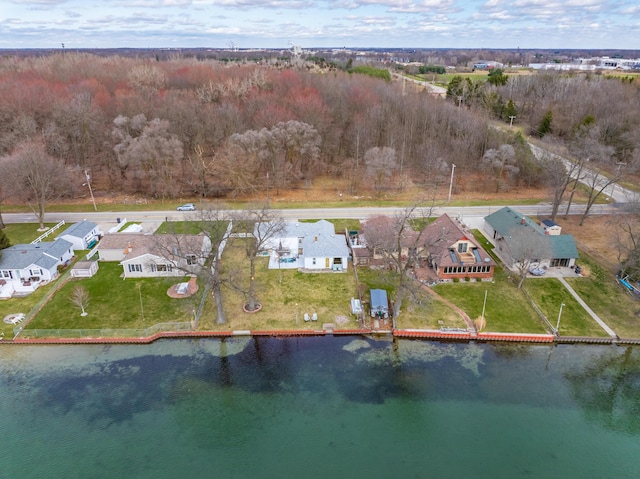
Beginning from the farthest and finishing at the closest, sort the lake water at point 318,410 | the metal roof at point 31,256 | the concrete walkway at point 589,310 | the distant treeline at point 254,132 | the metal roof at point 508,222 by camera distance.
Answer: the distant treeline at point 254,132, the metal roof at point 508,222, the metal roof at point 31,256, the concrete walkway at point 589,310, the lake water at point 318,410

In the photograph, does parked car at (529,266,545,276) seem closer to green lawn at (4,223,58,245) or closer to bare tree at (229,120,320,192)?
bare tree at (229,120,320,192)

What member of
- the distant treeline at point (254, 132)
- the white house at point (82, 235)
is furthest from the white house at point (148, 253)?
the distant treeline at point (254, 132)

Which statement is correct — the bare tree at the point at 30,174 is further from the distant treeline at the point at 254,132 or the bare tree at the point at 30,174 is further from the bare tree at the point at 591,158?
the bare tree at the point at 591,158

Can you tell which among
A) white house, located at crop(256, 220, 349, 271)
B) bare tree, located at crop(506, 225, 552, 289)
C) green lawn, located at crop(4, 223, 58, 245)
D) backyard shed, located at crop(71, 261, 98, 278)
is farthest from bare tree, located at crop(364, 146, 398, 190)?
green lawn, located at crop(4, 223, 58, 245)

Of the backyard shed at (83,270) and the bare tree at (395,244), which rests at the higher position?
the bare tree at (395,244)

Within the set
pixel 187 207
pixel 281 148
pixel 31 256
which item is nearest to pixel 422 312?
pixel 187 207

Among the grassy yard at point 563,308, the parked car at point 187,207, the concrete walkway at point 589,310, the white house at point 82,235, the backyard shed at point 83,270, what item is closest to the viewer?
the concrete walkway at point 589,310

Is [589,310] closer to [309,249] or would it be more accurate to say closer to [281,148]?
[309,249]

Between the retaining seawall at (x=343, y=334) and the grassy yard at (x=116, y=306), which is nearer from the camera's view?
the retaining seawall at (x=343, y=334)
